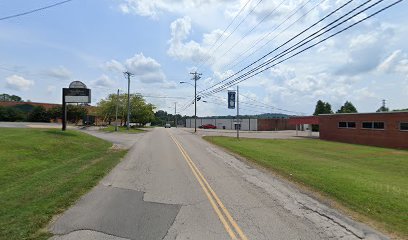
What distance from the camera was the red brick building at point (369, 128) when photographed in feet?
133

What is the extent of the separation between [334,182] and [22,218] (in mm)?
11050

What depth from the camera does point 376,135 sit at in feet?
145

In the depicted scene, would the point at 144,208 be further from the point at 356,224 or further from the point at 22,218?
the point at 356,224

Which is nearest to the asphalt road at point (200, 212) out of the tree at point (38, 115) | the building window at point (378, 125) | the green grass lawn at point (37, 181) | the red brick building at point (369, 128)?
the green grass lawn at point (37, 181)

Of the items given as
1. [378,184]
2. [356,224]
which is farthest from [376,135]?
[356,224]

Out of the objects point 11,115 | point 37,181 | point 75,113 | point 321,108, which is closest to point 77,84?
point 37,181

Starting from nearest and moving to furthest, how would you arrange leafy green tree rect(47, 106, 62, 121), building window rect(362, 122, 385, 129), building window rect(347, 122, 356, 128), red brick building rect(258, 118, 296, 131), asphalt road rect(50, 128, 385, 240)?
asphalt road rect(50, 128, 385, 240) < building window rect(362, 122, 385, 129) < building window rect(347, 122, 356, 128) < leafy green tree rect(47, 106, 62, 121) < red brick building rect(258, 118, 296, 131)

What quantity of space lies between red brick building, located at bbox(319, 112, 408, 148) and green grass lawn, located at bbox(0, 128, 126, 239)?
3304cm

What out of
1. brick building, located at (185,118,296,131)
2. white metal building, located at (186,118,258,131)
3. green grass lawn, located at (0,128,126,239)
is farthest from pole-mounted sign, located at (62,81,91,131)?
white metal building, located at (186,118,258,131)

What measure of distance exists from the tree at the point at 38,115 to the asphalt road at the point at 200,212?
88.0 metres

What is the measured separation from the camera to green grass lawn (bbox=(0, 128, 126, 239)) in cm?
795

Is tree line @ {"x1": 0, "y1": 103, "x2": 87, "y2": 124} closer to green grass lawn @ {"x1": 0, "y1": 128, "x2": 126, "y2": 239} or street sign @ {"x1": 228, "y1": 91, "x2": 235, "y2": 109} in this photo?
street sign @ {"x1": 228, "y1": 91, "x2": 235, "y2": 109}

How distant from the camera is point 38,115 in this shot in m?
94.0

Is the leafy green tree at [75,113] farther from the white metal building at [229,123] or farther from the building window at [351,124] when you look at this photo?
the building window at [351,124]
